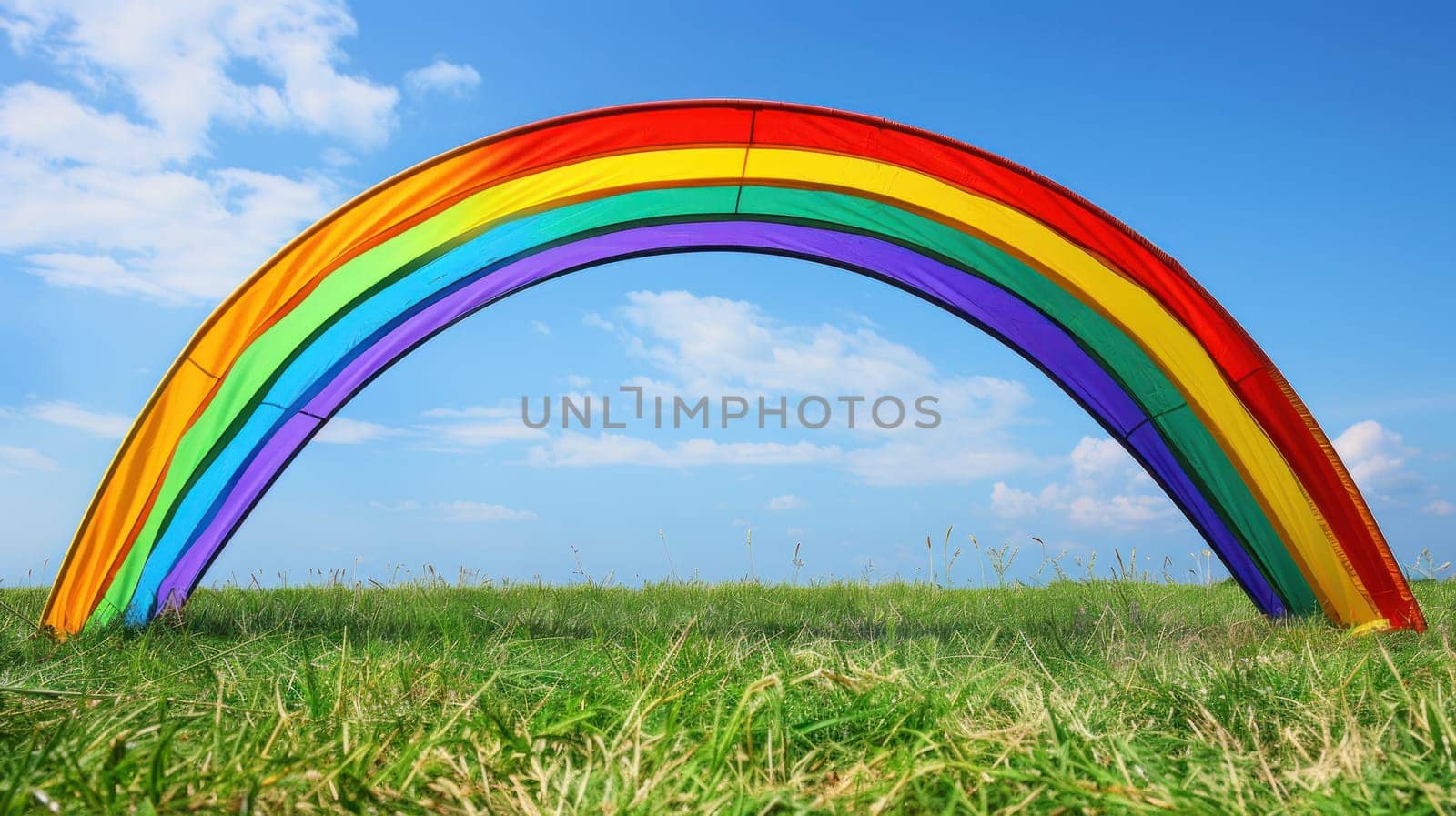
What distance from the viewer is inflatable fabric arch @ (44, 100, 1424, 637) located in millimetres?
4086

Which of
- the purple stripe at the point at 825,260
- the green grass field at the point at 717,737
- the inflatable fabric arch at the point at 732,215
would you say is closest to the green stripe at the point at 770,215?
the inflatable fabric arch at the point at 732,215

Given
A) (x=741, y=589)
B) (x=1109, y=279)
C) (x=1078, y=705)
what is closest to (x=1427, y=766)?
(x=1078, y=705)

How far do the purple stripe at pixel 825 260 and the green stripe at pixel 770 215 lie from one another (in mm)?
178

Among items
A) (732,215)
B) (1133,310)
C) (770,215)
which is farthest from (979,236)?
(732,215)

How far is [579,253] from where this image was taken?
4.85 metres

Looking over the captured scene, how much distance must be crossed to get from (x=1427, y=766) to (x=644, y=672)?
1.50 m

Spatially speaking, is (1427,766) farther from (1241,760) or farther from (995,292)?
(995,292)

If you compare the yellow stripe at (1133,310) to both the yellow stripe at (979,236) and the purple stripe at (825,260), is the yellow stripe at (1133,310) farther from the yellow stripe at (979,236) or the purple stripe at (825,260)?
the purple stripe at (825,260)

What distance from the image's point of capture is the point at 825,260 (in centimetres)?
496

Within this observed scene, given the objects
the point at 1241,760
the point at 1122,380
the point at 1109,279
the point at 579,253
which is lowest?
the point at 1241,760

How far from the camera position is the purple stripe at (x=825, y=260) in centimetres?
470

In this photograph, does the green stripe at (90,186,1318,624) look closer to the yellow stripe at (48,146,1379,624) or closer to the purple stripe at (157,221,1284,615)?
the yellow stripe at (48,146,1379,624)

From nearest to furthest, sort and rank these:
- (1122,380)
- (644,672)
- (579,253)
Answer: (644,672) < (1122,380) < (579,253)

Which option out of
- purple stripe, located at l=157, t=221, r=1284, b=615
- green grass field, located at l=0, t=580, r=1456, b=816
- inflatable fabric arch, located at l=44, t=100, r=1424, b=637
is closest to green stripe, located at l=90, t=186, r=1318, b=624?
inflatable fabric arch, located at l=44, t=100, r=1424, b=637
